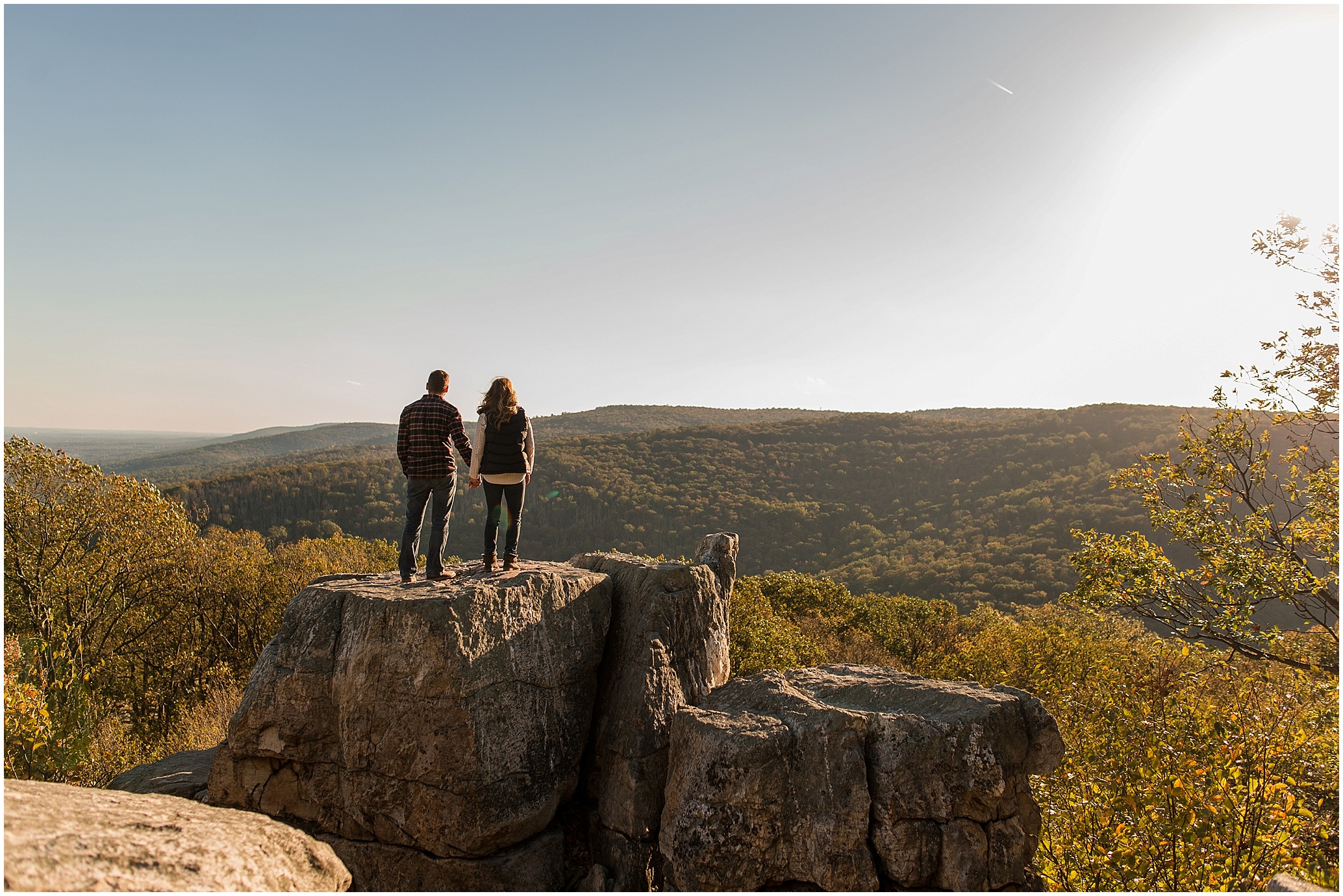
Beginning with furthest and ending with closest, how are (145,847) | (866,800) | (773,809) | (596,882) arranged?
(596,882)
(773,809)
(866,800)
(145,847)

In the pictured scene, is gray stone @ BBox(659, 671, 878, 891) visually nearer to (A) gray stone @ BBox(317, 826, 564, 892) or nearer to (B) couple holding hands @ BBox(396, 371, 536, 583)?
(A) gray stone @ BBox(317, 826, 564, 892)

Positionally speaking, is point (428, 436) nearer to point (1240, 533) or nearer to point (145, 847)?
point (145, 847)

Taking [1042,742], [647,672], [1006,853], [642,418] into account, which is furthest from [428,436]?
[642,418]

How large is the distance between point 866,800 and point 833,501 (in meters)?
78.9

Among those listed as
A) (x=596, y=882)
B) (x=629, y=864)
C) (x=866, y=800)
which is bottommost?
(x=596, y=882)

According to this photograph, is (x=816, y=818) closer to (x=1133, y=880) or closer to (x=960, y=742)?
(x=960, y=742)

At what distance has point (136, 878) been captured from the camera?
3818 mm

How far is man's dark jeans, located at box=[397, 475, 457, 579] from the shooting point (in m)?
9.51

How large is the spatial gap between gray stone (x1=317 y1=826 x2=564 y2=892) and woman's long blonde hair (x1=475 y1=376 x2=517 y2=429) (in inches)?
231

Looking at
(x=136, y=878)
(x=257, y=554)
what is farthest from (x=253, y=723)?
(x=257, y=554)

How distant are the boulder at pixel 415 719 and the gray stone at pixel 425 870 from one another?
13 centimetres

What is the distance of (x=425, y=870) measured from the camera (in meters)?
8.76

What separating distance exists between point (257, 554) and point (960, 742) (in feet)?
107

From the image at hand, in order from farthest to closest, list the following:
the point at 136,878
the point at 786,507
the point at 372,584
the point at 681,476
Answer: the point at 681,476
the point at 786,507
the point at 372,584
the point at 136,878
